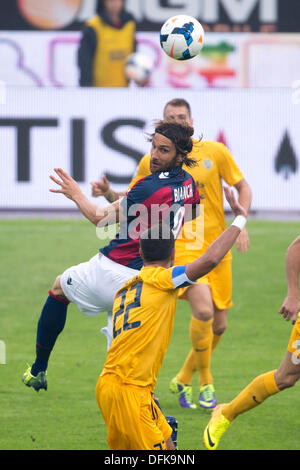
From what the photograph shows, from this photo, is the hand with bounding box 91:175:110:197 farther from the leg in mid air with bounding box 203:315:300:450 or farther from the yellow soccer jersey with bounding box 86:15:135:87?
the yellow soccer jersey with bounding box 86:15:135:87

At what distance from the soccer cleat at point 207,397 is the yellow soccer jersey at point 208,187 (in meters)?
1.13

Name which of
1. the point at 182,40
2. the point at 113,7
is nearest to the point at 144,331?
the point at 182,40

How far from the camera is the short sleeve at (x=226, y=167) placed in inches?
317

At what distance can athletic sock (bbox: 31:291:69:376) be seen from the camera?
7.11 metres

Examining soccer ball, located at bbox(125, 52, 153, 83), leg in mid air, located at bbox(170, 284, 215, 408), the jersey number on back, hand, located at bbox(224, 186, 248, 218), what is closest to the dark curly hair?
hand, located at bbox(224, 186, 248, 218)

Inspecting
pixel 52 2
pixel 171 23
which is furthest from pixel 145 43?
pixel 171 23

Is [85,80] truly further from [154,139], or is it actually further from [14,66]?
[154,139]

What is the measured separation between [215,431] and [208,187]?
237 cm

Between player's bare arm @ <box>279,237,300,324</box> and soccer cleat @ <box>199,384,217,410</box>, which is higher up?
player's bare arm @ <box>279,237,300,324</box>

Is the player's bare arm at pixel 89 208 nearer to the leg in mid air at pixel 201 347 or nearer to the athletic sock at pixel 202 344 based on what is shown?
the leg in mid air at pixel 201 347

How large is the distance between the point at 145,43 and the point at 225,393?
669 inches

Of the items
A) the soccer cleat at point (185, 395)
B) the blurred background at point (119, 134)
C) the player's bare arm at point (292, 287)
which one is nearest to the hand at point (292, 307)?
the player's bare arm at point (292, 287)

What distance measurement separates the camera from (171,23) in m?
8.97
